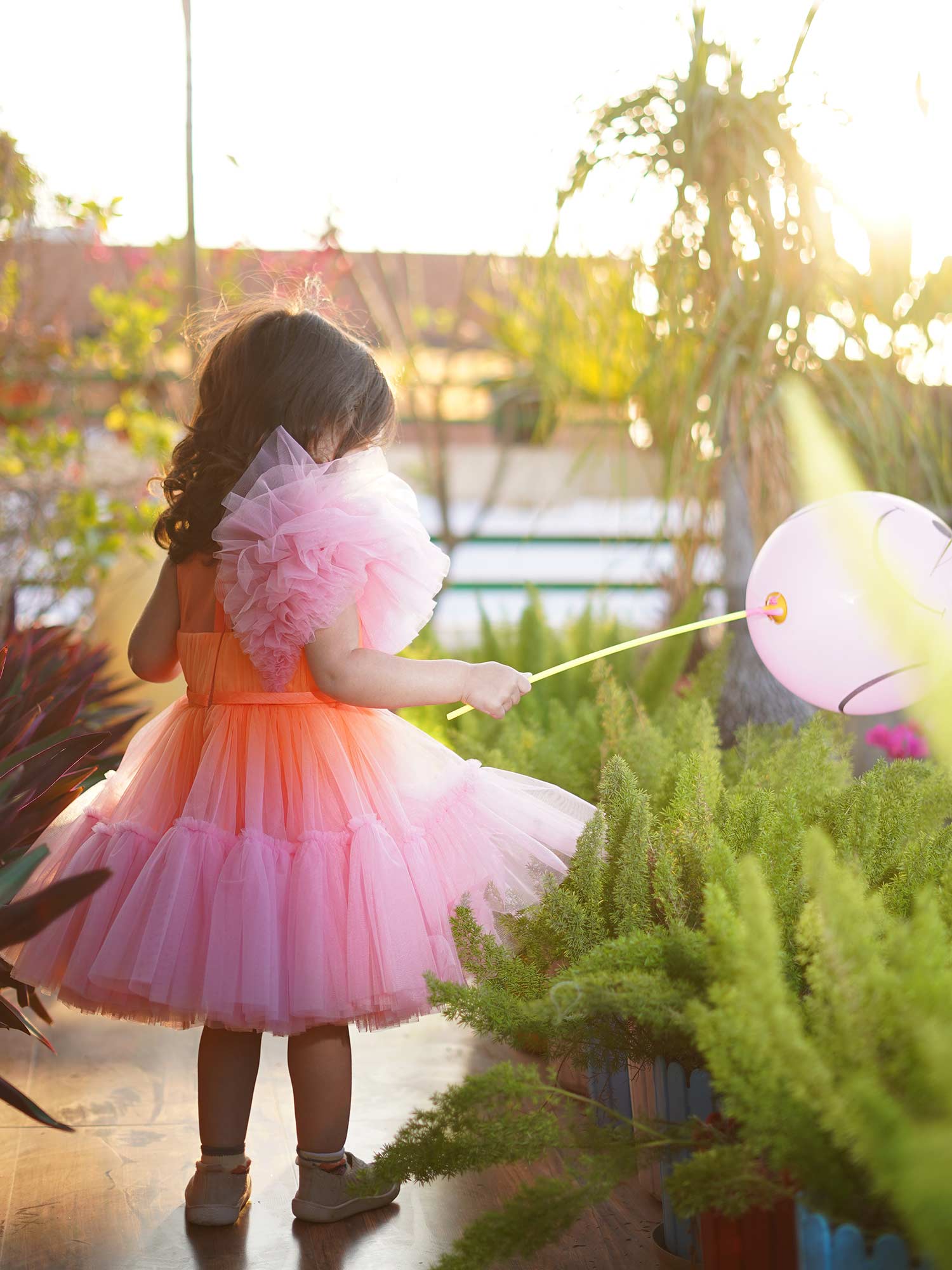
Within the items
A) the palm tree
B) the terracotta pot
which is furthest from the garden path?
the palm tree

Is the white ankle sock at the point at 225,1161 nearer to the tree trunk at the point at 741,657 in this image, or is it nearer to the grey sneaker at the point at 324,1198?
the grey sneaker at the point at 324,1198

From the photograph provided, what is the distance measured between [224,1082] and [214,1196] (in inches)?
4.8

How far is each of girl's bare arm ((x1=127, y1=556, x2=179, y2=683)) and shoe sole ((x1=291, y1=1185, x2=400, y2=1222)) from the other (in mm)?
664

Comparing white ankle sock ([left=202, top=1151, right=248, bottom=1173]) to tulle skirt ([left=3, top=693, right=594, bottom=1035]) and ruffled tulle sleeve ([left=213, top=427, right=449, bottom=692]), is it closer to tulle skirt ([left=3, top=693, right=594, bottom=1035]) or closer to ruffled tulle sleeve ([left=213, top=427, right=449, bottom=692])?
tulle skirt ([left=3, top=693, right=594, bottom=1035])

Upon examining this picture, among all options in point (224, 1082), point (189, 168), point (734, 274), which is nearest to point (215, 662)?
point (224, 1082)

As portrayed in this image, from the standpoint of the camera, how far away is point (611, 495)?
10.4ft

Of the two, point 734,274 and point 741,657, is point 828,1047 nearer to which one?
point 741,657

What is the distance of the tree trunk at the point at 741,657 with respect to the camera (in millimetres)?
2568

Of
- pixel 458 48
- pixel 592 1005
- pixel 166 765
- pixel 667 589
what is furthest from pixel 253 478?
pixel 667 589

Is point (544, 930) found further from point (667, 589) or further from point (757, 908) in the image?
point (667, 589)

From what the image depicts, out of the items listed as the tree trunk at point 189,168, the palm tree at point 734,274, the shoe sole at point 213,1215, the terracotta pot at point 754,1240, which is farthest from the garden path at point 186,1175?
the tree trunk at point 189,168

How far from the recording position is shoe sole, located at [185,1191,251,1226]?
1.34 metres

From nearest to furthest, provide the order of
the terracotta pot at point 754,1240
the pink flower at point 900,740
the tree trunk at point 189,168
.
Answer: the terracotta pot at point 754,1240, the pink flower at point 900,740, the tree trunk at point 189,168

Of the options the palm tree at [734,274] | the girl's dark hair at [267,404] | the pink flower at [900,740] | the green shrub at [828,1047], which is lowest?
the green shrub at [828,1047]
